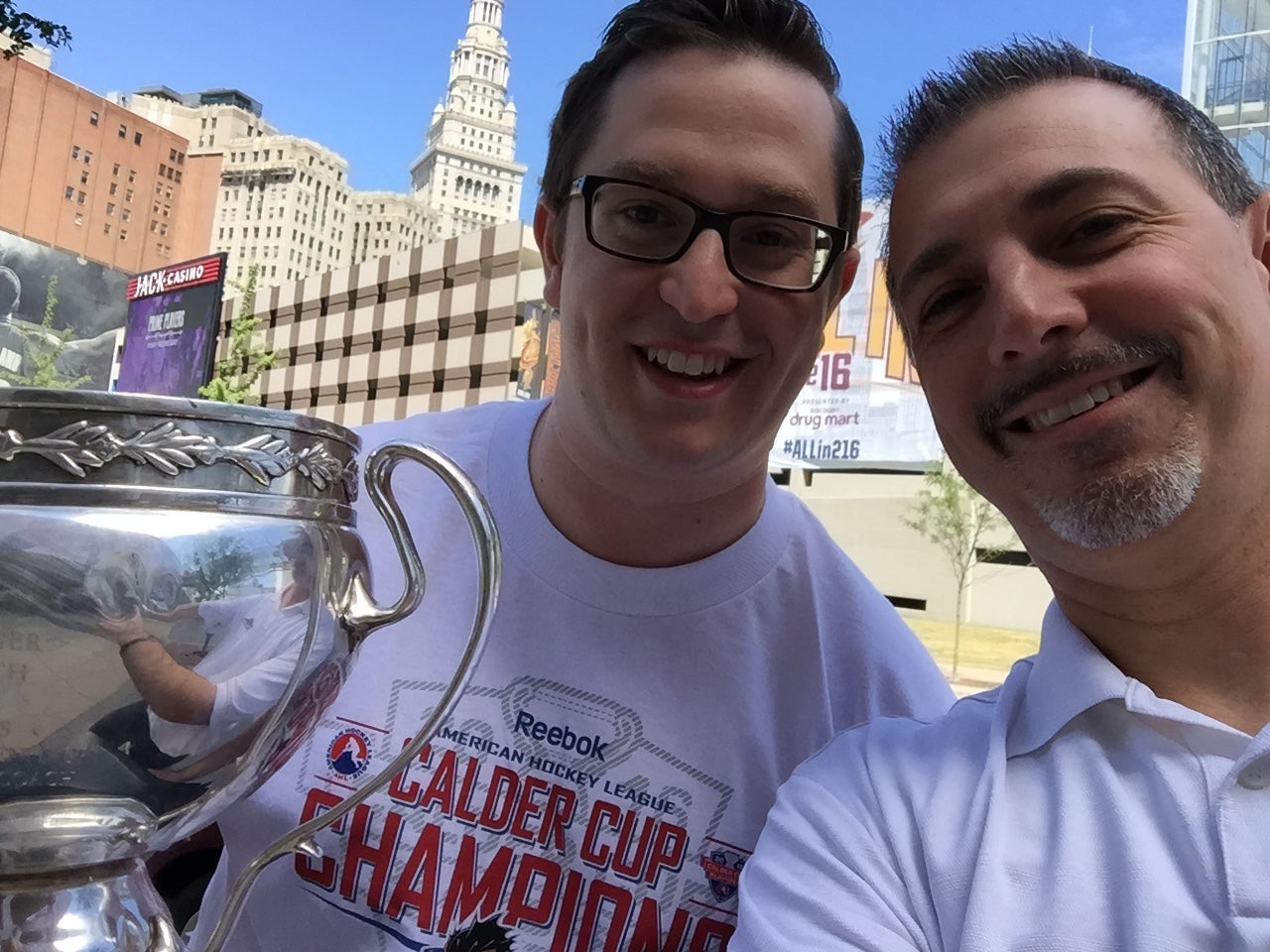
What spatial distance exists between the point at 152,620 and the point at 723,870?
684mm

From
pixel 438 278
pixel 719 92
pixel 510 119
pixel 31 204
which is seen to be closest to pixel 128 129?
pixel 31 204

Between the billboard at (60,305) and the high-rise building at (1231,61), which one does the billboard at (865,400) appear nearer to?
the high-rise building at (1231,61)

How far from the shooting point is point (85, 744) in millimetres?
494

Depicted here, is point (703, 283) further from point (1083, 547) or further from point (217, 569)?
point (217, 569)

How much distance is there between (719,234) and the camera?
1.00 metres

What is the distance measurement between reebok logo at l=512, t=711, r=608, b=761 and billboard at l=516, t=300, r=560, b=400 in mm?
15252

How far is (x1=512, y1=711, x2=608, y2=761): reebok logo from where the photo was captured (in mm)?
982


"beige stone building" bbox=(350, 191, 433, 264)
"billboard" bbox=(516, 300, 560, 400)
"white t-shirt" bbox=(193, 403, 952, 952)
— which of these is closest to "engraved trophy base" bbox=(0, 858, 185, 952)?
"white t-shirt" bbox=(193, 403, 952, 952)

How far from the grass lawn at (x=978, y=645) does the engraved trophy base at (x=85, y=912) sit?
1206 centimetres

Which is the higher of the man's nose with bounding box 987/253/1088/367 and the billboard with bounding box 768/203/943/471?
the billboard with bounding box 768/203/943/471

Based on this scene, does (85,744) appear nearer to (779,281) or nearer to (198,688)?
(198,688)

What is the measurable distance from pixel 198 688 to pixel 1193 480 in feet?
3.02

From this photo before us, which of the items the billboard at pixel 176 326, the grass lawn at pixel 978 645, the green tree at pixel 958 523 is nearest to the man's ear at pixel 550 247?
the grass lawn at pixel 978 645

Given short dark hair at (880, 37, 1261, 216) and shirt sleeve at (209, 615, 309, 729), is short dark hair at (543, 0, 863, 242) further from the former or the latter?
shirt sleeve at (209, 615, 309, 729)
